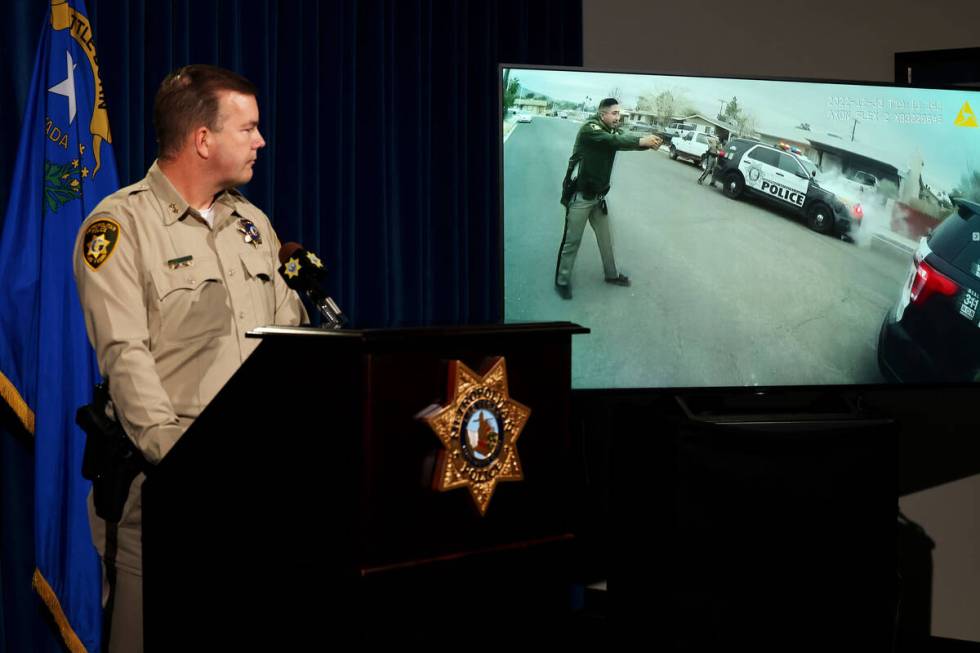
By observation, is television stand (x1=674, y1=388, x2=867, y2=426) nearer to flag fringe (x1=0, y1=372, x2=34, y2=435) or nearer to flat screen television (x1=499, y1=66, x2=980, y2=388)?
flat screen television (x1=499, y1=66, x2=980, y2=388)

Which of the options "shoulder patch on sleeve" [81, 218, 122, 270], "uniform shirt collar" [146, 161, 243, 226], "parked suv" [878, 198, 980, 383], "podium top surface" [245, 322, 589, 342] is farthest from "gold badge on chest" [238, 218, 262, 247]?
"parked suv" [878, 198, 980, 383]

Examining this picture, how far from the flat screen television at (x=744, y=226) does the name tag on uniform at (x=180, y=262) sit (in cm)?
111

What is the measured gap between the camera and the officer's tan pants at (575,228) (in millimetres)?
2979

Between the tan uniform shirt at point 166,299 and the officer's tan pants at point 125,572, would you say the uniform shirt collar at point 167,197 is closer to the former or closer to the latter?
the tan uniform shirt at point 166,299

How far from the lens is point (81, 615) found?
242cm

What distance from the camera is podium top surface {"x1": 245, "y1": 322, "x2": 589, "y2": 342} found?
1318 mm

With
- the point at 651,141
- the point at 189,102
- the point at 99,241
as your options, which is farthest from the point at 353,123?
the point at 99,241

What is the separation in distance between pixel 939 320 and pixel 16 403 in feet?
8.67

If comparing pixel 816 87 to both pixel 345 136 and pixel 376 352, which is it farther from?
pixel 376 352

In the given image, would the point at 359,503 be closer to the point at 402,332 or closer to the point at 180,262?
the point at 402,332

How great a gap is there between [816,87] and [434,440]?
2.24 m

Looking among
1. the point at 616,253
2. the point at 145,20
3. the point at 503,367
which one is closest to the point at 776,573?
the point at 616,253

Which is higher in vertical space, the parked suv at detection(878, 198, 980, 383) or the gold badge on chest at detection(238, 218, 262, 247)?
the gold badge on chest at detection(238, 218, 262, 247)

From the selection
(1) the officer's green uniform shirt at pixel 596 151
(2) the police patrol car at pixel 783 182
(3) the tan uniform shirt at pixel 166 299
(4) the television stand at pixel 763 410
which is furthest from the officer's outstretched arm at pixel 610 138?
(3) the tan uniform shirt at pixel 166 299
